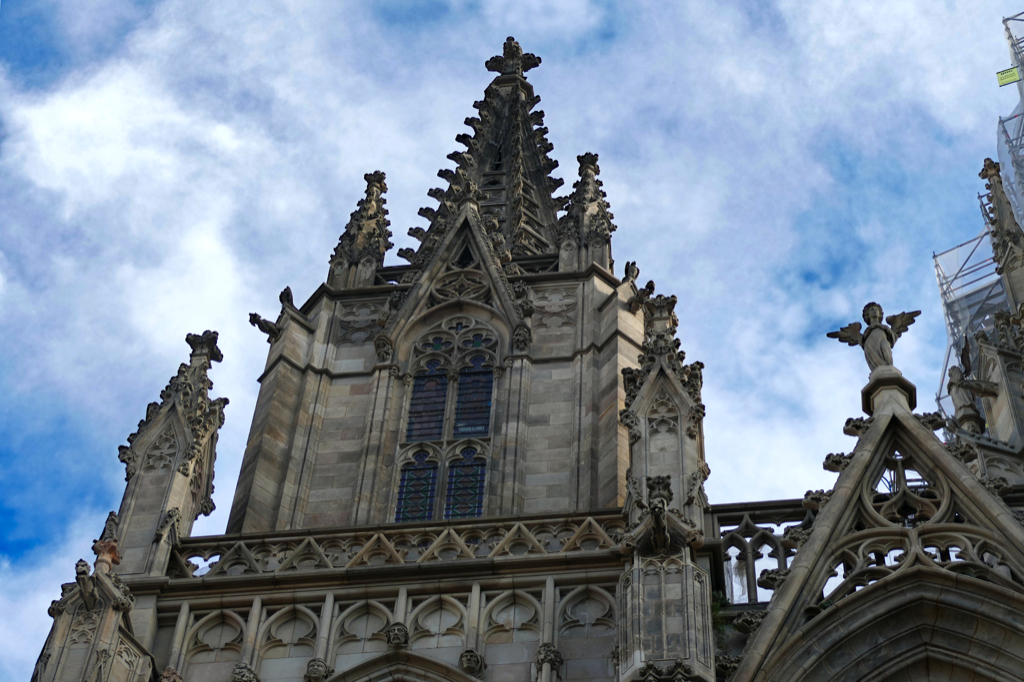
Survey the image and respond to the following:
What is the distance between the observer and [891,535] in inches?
765

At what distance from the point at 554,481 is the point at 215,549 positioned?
15.0ft

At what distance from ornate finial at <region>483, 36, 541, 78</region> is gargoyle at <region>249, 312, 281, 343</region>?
11.2 m

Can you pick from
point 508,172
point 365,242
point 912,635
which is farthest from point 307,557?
point 508,172

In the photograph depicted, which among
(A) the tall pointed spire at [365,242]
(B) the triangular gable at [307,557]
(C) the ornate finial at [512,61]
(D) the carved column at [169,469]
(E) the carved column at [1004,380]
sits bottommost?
(B) the triangular gable at [307,557]

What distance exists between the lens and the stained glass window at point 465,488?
24.2m

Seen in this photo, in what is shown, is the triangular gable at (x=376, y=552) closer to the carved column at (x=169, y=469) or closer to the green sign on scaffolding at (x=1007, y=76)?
the carved column at (x=169, y=469)

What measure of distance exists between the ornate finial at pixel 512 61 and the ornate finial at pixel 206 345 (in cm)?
1405

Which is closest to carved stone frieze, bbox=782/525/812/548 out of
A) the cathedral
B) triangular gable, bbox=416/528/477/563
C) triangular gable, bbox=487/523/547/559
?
the cathedral

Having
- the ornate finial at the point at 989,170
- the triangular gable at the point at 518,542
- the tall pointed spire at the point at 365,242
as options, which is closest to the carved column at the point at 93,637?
the triangular gable at the point at 518,542

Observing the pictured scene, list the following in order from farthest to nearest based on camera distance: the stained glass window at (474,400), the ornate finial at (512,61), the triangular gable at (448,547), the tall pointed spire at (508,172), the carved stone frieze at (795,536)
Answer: the ornate finial at (512,61), the tall pointed spire at (508,172), the stained glass window at (474,400), the triangular gable at (448,547), the carved stone frieze at (795,536)

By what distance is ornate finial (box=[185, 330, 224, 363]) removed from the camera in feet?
81.1

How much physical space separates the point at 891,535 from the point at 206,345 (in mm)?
9558

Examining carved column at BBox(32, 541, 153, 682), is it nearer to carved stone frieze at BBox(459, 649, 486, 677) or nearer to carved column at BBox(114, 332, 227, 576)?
carved column at BBox(114, 332, 227, 576)

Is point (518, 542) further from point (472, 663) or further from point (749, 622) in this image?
point (749, 622)
